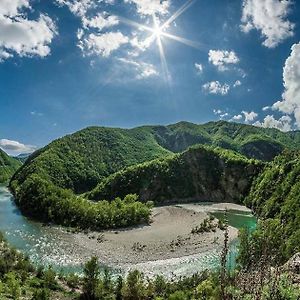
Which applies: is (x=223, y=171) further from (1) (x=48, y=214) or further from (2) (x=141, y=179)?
(1) (x=48, y=214)

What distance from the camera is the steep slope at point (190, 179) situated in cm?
14862

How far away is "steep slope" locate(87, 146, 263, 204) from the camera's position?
149 meters

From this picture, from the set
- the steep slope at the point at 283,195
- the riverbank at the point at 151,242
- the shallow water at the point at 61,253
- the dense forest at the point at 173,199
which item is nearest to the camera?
the dense forest at the point at 173,199

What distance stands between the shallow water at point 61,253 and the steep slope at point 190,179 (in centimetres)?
5107

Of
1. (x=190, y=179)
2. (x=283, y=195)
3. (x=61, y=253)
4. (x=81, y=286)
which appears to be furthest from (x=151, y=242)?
(x=190, y=179)

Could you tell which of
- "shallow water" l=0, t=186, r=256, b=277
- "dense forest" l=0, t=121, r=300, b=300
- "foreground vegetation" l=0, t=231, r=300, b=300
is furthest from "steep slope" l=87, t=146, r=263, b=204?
"foreground vegetation" l=0, t=231, r=300, b=300

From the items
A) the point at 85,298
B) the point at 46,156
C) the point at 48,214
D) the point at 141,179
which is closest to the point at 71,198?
the point at 48,214

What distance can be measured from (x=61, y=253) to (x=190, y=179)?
97117mm

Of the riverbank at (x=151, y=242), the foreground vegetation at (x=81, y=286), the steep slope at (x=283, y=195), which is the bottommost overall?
the foreground vegetation at (x=81, y=286)

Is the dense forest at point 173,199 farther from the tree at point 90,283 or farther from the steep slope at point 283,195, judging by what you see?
the steep slope at point 283,195

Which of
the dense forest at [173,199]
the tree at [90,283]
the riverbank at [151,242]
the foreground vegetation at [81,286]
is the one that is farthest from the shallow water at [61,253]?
the tree at [90,283]

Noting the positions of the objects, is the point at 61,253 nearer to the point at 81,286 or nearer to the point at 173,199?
the point at 81,286

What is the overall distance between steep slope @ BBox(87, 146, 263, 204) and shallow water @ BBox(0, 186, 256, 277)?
51.1m

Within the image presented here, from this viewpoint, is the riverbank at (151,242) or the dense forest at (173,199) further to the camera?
the riverbank at (151,242)
